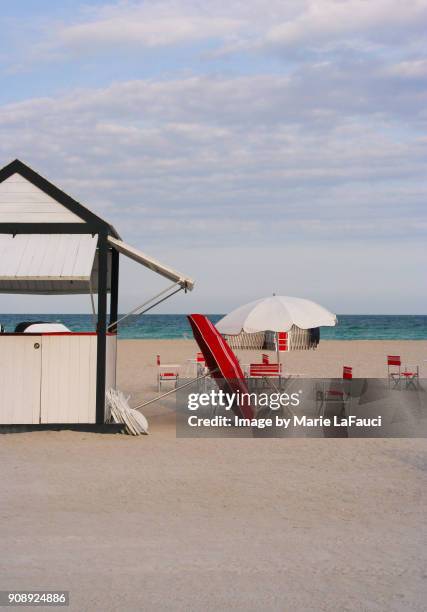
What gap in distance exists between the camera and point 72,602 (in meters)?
4.79

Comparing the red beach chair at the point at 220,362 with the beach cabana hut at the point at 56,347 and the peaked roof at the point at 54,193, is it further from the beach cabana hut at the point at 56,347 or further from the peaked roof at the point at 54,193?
the peaked roof at the point at 54,193

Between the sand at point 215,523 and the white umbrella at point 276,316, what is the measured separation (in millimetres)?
4752

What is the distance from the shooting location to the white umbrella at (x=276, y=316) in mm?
16062

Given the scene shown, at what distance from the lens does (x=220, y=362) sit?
12547 mm

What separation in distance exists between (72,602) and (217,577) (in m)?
1.01

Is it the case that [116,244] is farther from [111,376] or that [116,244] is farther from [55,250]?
[111,376]

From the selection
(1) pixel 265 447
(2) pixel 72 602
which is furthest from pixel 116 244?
(2) pixel 72 602

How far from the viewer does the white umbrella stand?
1606 centimetres

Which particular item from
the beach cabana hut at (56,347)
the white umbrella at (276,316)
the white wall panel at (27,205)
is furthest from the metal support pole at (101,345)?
the white umbrella at (276,316)

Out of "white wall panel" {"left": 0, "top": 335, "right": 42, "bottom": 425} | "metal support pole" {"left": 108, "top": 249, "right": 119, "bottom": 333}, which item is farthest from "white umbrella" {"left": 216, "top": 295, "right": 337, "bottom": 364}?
"white wall panel" {"left": 0, "top": 335, "right": 42, "bottom": 425}

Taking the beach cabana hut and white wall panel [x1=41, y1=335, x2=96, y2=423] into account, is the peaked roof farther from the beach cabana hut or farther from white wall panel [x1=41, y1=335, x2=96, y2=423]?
white wall panel [x1=41, y1=335, x2=96, y2=423]

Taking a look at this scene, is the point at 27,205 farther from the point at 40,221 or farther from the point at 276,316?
the point at 276,316

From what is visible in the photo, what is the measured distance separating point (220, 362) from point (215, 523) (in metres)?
5.82

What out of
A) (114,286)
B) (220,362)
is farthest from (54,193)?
(220,362)
